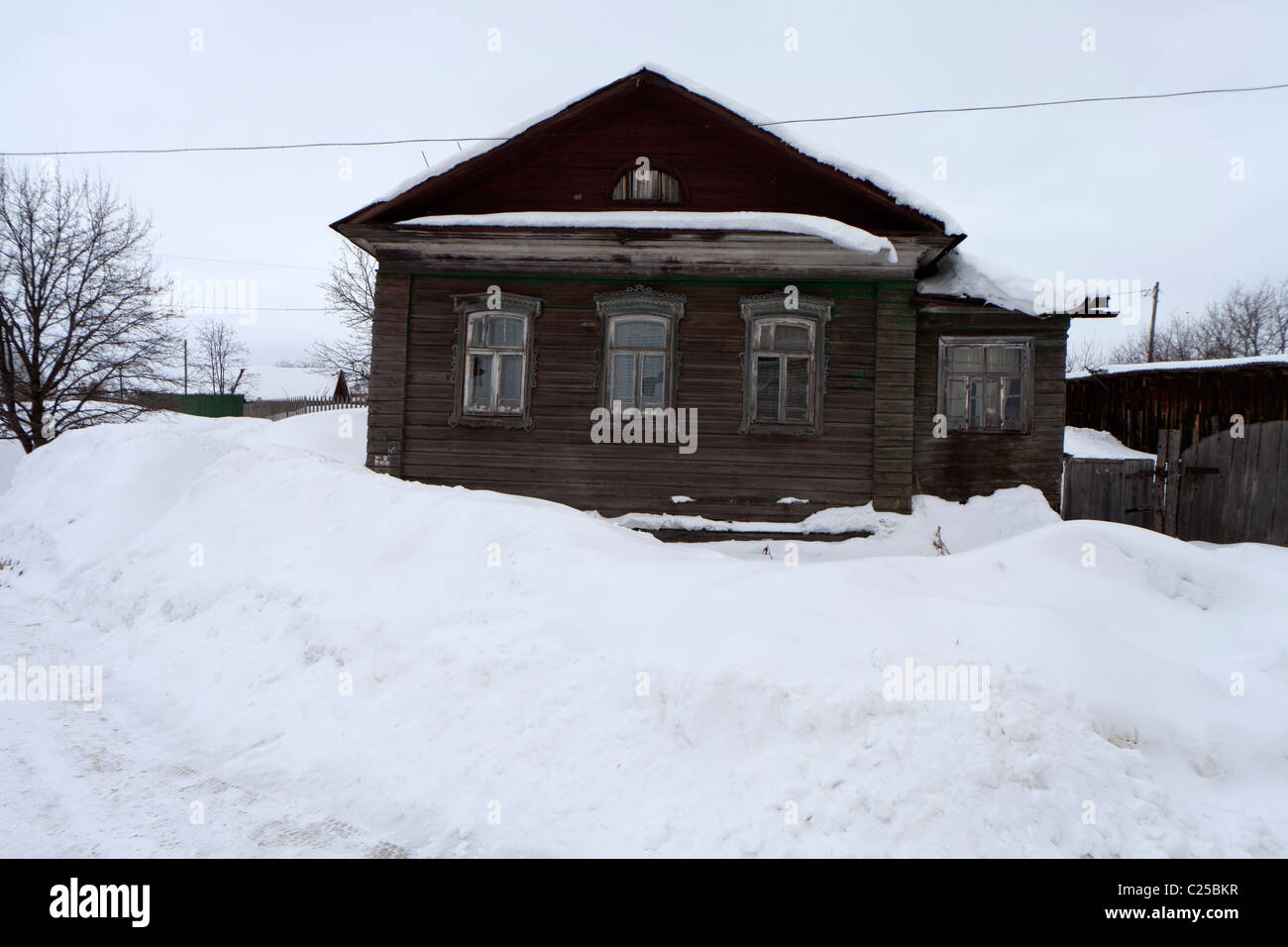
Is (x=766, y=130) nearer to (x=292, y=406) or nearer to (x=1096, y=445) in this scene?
(x=1096, y=445)

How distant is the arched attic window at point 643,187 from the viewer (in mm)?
11164

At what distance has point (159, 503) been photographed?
35.4 ft

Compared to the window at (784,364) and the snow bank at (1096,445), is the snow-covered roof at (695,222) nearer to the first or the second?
the window at (784,364)

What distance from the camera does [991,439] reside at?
11.5 m

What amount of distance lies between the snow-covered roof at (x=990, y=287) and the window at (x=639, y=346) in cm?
392

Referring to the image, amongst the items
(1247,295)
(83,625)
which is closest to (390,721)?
(83,625)

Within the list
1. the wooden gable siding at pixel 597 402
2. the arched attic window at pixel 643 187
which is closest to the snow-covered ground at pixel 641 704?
the wooden gable siding at pixel 597 402

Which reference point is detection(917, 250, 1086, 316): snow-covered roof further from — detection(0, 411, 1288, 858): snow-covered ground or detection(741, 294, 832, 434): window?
detection(0, 411, 1288, 858): snow-covered ground

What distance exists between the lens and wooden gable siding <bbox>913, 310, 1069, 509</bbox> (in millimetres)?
11398

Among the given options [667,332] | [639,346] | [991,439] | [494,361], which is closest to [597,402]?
[639,346]

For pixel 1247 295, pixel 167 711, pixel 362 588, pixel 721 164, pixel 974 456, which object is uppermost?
pixel 1247 295

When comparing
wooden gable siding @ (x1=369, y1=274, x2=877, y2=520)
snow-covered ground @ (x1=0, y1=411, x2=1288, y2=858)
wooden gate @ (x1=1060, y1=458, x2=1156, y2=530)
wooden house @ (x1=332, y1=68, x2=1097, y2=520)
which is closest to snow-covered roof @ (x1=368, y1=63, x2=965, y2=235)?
wooden house @ (x1=332, y1=68, x2=1097, y2=520)
